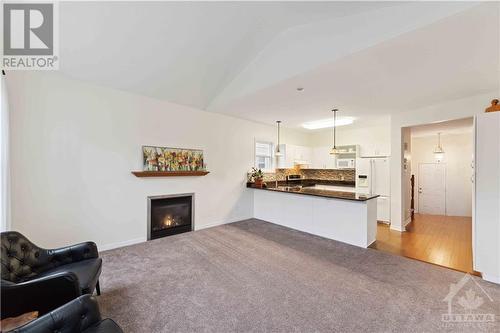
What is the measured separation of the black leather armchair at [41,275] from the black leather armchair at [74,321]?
405 millimetres

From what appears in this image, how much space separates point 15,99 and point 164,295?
3.35m

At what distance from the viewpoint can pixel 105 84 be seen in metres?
3.52

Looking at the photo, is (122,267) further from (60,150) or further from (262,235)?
(262,235)

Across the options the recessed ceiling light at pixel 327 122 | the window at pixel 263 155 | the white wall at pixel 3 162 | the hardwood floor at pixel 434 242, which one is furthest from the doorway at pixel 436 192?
the white wall at pixel 3 162

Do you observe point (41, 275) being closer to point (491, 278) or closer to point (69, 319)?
point (69, 319)

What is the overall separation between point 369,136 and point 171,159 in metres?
5.53

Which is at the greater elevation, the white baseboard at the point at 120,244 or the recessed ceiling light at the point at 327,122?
the recessed ceiling light at the point at 327,122

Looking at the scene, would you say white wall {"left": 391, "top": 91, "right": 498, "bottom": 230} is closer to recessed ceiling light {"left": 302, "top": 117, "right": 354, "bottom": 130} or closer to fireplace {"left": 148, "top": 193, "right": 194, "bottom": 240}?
recessed ceiling light {"left": 302, "top": 117, "right": 354, "bottom": 130}

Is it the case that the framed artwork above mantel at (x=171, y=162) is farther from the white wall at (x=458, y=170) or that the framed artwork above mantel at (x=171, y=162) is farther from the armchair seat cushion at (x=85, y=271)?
the white wall at (x=458, y=170)

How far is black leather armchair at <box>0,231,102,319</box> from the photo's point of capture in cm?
154

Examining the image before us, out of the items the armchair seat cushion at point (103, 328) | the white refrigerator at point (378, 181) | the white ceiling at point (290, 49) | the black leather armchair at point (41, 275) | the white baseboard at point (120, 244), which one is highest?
the white ceiling at point (290, 49)

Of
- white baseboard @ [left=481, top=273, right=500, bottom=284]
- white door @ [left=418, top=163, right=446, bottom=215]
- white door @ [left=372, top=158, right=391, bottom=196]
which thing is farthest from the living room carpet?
white door @ [left=418, top=163, right=446, bottom=215]

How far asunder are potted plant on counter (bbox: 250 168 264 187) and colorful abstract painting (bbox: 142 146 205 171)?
159 centimetres

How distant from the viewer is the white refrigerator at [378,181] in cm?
513
